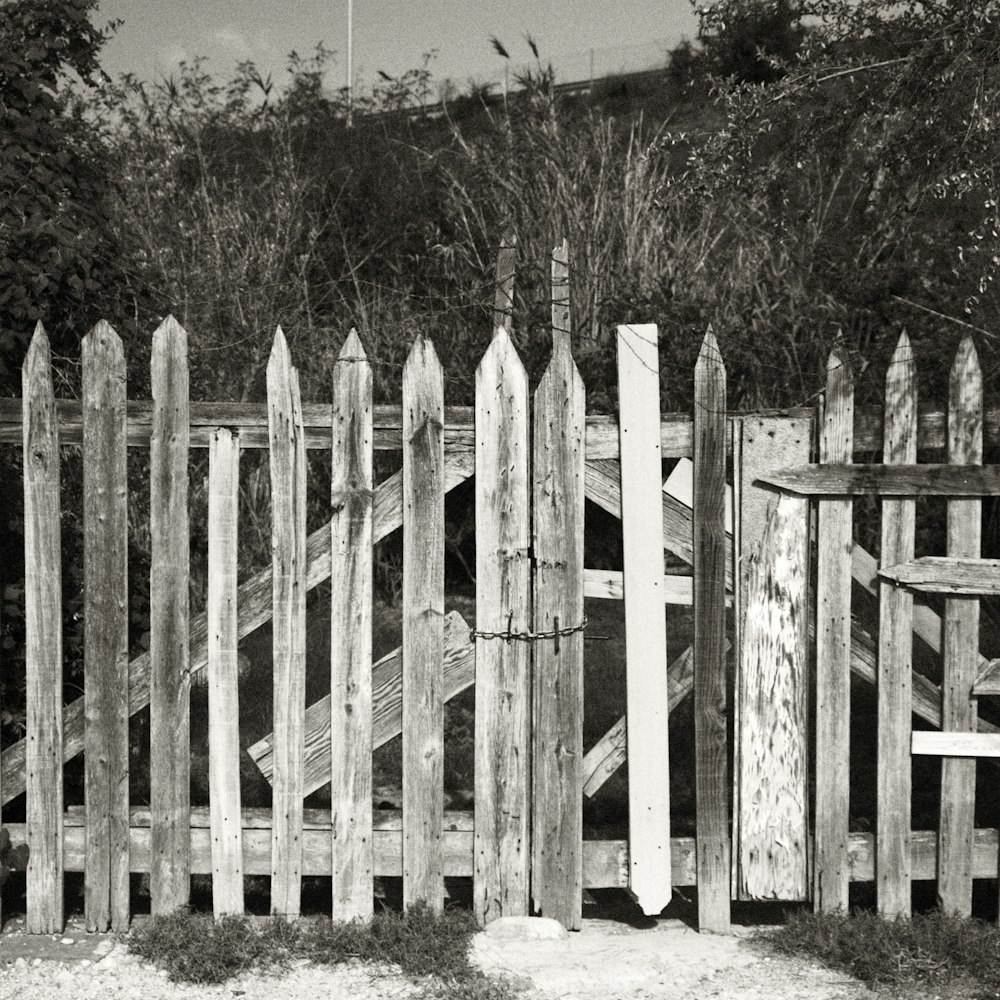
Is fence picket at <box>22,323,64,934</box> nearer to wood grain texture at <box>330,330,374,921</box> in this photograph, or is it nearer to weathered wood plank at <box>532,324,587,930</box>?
wood grain texture at <box>330,330,374,921</box>

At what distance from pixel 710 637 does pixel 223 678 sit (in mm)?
1503

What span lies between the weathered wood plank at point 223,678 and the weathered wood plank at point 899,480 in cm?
171

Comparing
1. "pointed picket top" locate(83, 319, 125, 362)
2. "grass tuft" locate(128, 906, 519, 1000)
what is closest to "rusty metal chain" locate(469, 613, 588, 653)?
"grass tuft" locate(128, 906, 519, 1000)

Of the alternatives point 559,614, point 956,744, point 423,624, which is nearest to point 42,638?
point 423,624

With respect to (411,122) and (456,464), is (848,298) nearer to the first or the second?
(456,464)

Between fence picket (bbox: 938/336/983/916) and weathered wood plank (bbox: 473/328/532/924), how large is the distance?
129 cm

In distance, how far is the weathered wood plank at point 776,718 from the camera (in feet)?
12.2

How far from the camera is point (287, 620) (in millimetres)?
3703

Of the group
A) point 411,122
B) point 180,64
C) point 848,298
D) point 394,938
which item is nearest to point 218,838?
point 394,938

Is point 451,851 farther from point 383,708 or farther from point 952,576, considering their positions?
point 952,576

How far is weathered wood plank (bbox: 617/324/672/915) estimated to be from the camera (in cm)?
375

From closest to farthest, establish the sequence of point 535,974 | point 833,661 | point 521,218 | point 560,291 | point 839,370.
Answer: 1. point 535,974
2. point 839,370
3. point 833,661
4. point 560,291
5. point 521,218

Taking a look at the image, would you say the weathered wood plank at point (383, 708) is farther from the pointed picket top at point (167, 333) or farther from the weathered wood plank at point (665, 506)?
the pointed picket top at point (167, 333)

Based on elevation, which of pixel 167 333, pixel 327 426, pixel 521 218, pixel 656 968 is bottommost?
pixel 656 968
